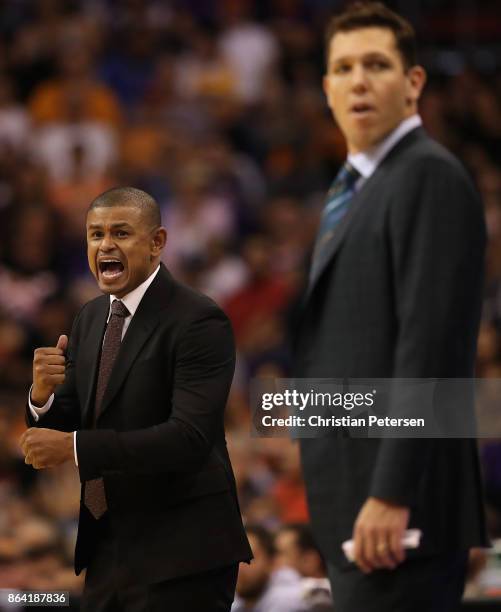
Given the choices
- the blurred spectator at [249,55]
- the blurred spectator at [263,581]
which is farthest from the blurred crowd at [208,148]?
the blurred spectator at [263,581]

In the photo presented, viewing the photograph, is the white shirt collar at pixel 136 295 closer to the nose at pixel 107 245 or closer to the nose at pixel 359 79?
the nose at pixel 107 245

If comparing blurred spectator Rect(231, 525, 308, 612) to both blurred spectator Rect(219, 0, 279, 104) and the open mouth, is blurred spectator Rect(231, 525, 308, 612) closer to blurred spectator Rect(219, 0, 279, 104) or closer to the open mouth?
the open mouth

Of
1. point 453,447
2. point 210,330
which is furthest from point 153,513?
point 453,447

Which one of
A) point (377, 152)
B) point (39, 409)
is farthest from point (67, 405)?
point (377, 152)

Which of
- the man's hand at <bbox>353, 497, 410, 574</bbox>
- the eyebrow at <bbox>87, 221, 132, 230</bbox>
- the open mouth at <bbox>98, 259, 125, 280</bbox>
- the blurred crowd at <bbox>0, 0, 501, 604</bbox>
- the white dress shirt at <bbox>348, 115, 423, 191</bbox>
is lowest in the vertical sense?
the man's hand at <bbox>353, 497, 410, 574</bbox>

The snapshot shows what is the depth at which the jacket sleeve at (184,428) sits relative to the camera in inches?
84.0

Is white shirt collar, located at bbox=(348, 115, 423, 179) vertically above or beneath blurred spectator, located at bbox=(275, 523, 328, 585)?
above

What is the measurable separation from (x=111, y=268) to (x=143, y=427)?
10.7 inches

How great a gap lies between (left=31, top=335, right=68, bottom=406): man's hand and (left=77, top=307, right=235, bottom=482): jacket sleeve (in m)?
0.10

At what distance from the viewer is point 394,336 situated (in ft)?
7.37

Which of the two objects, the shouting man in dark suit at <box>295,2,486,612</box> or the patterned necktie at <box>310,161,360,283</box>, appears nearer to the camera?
the shouting man in dark suit at <box>295,2,486,612</box>

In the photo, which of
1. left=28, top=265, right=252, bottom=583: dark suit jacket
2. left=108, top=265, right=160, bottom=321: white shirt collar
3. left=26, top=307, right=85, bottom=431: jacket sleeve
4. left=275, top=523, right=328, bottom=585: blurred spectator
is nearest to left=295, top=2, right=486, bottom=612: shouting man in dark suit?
left=28, top=265, right=252, bottom=583: dark suit jacket

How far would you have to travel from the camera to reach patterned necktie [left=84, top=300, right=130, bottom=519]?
222 cm

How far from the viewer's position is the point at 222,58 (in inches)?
316
